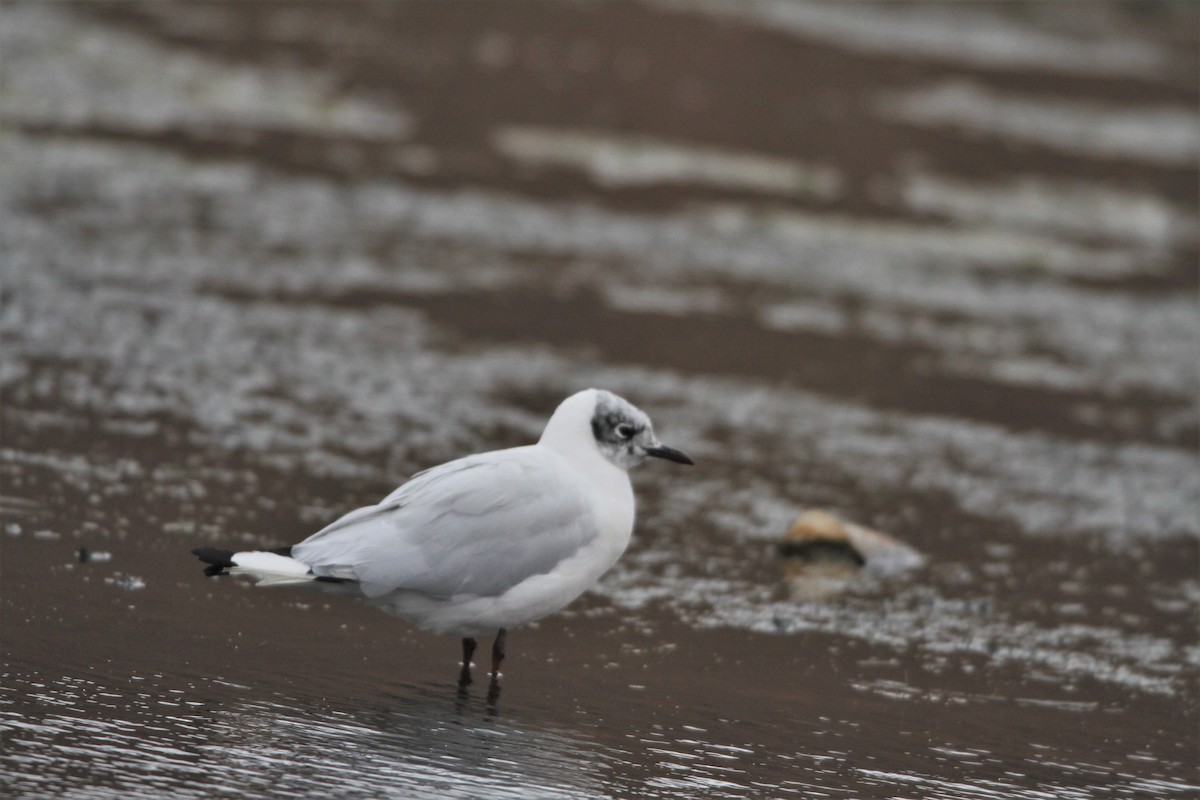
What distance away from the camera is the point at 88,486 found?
7316 mm

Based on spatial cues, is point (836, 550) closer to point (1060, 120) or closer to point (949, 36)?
point (1060, 120)

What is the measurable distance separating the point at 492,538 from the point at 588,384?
4.95m

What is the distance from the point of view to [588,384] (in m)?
10.6

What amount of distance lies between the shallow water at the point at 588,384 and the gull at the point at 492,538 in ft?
0.93

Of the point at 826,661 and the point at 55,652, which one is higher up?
the point at 826,661

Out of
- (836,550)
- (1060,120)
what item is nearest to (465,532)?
(836,550)

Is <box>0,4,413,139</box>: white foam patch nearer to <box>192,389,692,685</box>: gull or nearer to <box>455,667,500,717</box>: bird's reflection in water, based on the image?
<box>192,389,692,685</box>: gull

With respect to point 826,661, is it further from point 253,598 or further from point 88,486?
point 88,486


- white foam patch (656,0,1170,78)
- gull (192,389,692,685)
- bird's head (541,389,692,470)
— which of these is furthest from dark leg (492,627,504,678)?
white foam patch (656,0,1170,78)

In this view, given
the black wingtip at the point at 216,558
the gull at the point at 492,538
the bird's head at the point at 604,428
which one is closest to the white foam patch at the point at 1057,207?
the bird's head at the point at 604,428

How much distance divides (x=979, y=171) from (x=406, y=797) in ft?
52.7

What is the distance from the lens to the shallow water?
537 centimetres

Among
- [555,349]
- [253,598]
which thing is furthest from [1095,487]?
[253,598]

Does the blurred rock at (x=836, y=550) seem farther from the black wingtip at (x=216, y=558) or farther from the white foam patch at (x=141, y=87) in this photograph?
the white foam patch at (x=141, y=87)
